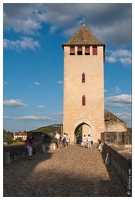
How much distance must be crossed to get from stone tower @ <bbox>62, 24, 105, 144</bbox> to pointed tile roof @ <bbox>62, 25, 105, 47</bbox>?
15 centimetres

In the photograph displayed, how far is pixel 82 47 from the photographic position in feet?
119

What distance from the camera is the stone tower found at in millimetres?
34625

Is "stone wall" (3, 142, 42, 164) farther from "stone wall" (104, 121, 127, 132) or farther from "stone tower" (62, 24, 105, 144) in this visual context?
"stone tower" (62, 24, 105, 144)

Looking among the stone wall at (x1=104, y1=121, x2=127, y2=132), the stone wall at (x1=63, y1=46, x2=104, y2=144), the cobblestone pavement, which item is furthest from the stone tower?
the cobblestone pavement

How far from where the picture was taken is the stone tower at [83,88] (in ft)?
114

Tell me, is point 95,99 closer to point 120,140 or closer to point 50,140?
point 50,140

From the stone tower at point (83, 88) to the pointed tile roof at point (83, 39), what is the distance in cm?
15

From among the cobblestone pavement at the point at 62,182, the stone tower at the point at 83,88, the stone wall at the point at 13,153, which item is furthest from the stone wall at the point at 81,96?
the cobblestone pavement at the point at 62,182

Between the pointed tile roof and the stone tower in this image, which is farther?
the pointed tile roof

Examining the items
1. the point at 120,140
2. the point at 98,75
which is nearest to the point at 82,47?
the point at 98,75

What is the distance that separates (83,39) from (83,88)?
20.9 feet

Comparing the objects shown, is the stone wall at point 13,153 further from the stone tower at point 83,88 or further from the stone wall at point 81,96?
the stone tower at point 83,88

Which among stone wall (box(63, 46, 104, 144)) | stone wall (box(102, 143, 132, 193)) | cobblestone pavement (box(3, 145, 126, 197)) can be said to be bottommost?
cobblestone pavement (box(3, 145, 126, 197))

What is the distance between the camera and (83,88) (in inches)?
1379
